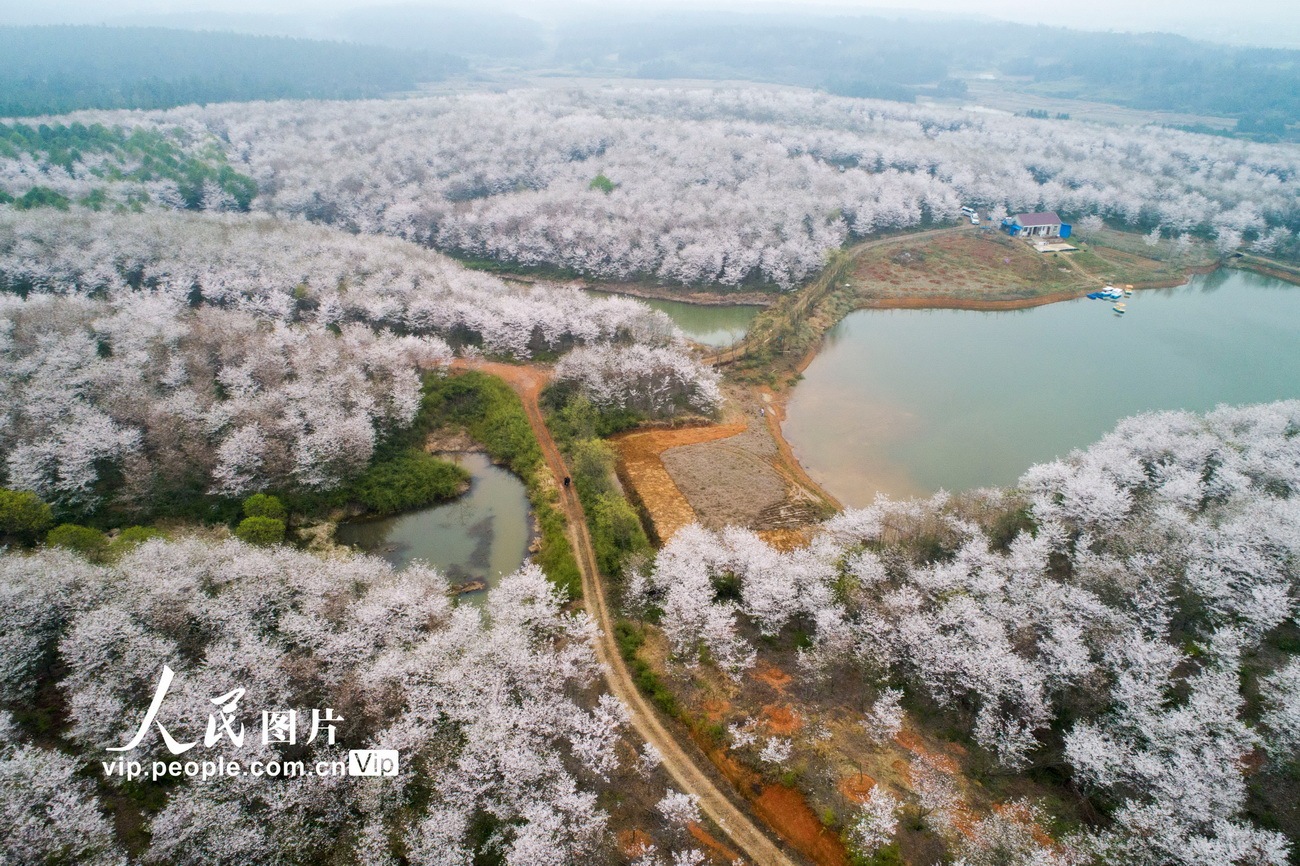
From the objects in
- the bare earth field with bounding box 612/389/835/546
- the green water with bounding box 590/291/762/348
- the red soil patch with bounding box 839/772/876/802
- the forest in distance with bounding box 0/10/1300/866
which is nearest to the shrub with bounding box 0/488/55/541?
the forest in distance with bounding box 0/10/1300/866

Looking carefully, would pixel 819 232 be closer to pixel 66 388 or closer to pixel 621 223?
pixel 621 223

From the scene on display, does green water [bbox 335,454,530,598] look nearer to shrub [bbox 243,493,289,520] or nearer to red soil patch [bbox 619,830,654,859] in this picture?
shrub [bbox 243,493,289,520]

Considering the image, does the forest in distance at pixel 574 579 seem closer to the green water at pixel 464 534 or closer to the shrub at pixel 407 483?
the shrub at pixel 407 483

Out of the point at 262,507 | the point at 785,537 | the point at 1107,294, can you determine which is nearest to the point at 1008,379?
the point at 1107,294

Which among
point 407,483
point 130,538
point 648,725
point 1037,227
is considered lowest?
point 648,725

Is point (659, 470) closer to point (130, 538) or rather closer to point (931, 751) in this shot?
point (931, 751)

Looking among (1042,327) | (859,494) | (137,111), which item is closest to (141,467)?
(859,494)
